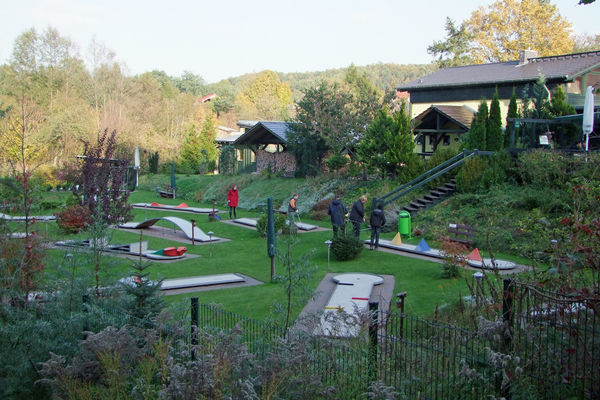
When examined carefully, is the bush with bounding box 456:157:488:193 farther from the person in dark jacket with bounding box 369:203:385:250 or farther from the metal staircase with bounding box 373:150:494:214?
the person in dark jacket with bounding box 369:203:385:250

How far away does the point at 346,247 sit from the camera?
15266 millimetres

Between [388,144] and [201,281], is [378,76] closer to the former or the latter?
[388,144]

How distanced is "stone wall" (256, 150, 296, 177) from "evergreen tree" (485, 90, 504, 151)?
12.5m

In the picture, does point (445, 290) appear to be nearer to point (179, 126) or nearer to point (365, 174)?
point (365, 174)

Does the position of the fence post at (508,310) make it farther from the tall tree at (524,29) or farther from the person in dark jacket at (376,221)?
the tall tree at (524,29)

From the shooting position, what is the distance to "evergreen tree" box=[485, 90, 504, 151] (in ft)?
75.6

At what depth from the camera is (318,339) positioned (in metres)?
6.13

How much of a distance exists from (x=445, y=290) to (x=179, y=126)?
4199 cm

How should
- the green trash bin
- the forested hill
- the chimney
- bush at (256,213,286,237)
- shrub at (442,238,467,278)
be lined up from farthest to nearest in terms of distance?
1. the forested hill
2. the chimney
3. bush at (256,213,286,237)
4. the green trash bin
5. shrub at (442,238,467,278)

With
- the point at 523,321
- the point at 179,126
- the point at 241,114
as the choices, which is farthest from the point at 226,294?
the point at 241,114

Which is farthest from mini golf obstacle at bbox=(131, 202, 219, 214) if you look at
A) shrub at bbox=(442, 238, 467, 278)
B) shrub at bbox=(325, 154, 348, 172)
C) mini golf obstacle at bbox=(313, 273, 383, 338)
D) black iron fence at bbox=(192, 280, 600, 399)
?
black iron fence at bbox=(192, 280, 600, 399)

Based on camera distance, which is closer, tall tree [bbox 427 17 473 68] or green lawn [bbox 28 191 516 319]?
green lawn [bbox 28 191 516 319]

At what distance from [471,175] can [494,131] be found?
4258mm

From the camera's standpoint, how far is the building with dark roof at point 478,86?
96.4ft
